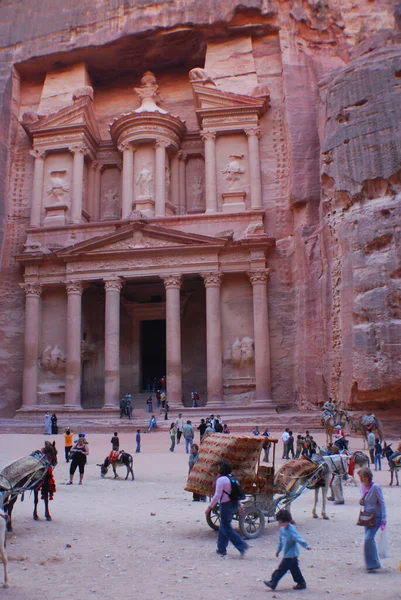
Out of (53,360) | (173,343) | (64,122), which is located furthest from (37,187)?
(173,343)

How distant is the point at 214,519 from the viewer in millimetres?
9758

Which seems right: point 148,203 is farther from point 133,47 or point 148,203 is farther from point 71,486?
point 71,486

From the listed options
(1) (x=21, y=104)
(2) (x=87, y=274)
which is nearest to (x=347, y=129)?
(2) (x=87, y=274)

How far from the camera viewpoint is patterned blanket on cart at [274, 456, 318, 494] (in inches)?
382

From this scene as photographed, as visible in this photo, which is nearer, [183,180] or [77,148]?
[77,148]

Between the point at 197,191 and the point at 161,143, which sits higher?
the point at 161,143

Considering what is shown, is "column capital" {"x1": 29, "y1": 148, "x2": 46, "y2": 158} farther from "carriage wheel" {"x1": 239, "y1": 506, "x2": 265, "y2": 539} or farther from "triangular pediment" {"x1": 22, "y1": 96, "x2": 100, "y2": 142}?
"carriage wheel" {"x1": 239, "y1": 506, "x2": 265, "y2": 539}

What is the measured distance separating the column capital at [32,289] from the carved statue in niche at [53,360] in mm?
3055

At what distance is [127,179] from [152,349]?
1080 cm

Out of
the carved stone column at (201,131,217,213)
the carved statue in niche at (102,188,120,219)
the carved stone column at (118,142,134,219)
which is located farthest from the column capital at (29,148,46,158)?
the carved stone column at (201,131,217,213)

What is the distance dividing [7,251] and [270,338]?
1635 cm

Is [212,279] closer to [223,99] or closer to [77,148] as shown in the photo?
[223,99]

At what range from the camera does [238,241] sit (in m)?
29.9

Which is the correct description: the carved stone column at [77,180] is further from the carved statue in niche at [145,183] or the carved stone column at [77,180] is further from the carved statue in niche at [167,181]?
the carved statue in niche at [167,181]
